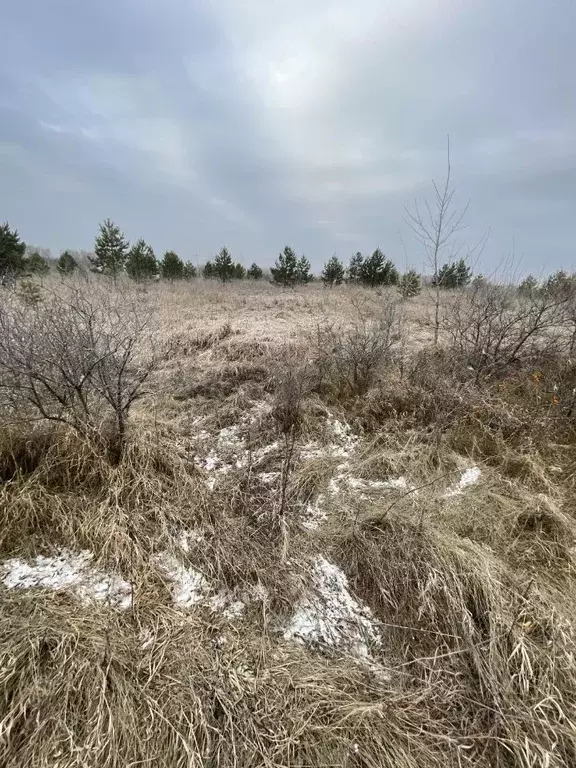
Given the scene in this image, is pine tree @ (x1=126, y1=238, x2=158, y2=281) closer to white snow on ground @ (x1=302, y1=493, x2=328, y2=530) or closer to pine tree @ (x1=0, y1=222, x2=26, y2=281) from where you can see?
pine tree @ (x1=0, y1=222, x2=26, y2=281)

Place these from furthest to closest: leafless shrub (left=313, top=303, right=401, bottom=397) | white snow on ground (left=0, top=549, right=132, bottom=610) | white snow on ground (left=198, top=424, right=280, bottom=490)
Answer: leafless shrub (left=313, top=303, right=401, bottom=397) → white snow on ground (left=198, top=424, right=280, bottom=490) → white snow on ground (left=0, top=549, right=132, bottom=610)

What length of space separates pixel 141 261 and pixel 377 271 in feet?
45.0

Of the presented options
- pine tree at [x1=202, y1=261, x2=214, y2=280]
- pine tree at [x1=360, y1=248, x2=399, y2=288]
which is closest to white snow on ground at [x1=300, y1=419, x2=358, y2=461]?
pine tree at [x1=360, y1=248, x2=399, y2=288]

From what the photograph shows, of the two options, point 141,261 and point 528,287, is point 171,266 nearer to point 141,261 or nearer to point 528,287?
point 141,261

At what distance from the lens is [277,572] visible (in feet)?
6.74

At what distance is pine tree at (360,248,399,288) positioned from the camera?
18016 millimetres

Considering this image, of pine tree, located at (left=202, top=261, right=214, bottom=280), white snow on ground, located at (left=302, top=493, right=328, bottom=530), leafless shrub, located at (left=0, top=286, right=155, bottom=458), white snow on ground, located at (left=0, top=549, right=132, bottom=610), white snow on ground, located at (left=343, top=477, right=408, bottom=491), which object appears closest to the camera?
white snow on ground, located at (left=0, top=549, right=132, bottom=610)

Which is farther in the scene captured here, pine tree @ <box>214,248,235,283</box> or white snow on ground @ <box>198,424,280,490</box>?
pine tree @ <box>214,248,235,283</box>

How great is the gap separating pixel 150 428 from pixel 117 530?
49.0 inches

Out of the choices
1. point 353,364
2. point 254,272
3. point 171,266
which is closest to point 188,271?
point 171,266

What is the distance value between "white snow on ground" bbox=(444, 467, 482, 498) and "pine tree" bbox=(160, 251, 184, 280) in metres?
18.8

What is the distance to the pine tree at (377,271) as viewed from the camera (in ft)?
59.1

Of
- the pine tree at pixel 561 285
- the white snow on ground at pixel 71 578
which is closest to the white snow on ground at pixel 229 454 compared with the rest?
the white snow on ground at pixel 71 578

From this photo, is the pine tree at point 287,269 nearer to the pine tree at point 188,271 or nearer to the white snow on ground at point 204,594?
the pine tree at point 188,271
